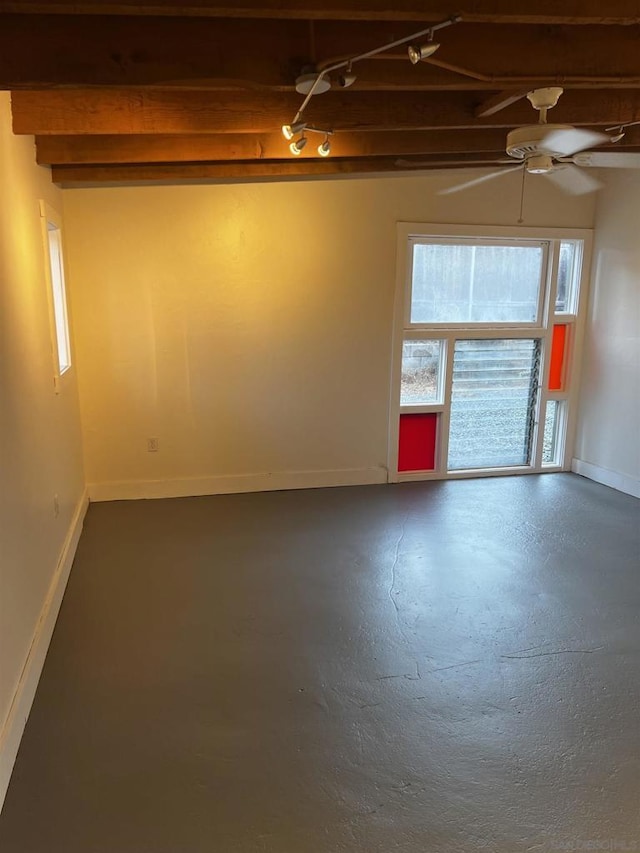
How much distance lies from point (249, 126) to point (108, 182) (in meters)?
1.35

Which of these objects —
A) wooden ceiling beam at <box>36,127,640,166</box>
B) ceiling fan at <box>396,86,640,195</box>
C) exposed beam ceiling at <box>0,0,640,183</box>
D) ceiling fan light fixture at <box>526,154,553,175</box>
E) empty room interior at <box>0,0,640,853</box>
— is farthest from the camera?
wooden ceiling beam at <box>36,127,640,166</box>

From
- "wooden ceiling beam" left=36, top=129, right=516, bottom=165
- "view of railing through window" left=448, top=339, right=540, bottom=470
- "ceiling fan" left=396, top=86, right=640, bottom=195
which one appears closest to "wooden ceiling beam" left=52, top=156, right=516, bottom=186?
"wooden ceiling beam" left=36, top=129, right=516, bottom=165

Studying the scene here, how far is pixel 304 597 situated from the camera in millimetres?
3221

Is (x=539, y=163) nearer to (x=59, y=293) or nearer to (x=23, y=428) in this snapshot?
(x=23, y=428)

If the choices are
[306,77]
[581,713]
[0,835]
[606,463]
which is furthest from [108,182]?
[606,463]

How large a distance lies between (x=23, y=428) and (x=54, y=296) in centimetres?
161

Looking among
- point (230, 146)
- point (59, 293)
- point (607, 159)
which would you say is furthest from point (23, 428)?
point (607, 159)

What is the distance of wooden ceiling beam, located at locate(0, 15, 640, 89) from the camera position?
203cm

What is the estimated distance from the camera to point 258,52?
2.16m

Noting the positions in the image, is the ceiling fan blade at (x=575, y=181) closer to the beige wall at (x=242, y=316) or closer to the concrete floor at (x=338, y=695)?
the beige wall at (x=242, y=316)

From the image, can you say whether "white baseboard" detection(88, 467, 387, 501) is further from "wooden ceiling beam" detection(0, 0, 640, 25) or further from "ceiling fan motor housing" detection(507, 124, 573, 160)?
"wooden ceiling beam" detection(0, 0, 640, 25)

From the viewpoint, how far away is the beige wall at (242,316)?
4414mm

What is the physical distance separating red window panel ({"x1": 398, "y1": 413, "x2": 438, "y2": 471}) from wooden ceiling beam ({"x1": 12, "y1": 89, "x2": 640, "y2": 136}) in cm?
262

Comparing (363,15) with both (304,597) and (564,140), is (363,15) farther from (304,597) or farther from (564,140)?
(304,597)
